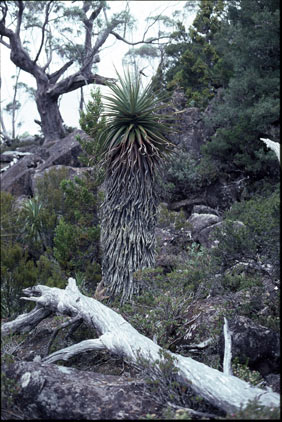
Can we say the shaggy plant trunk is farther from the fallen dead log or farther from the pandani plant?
the fallen dead log

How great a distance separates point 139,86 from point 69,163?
9.08m

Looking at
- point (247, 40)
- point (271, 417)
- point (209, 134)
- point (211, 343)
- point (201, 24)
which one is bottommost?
point (211, 343)

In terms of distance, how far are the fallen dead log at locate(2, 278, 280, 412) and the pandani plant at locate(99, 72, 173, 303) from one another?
5.53 ft

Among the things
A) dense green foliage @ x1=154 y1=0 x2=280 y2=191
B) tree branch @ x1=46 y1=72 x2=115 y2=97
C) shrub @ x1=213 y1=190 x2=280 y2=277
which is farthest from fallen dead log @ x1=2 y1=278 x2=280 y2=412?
tree branch @ x1=46 y1=72 x2=115 y2=97

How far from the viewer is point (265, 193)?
13.4 meters

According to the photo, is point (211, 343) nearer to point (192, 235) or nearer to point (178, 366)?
point (178, 366)

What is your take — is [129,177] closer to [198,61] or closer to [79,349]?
[79,349]

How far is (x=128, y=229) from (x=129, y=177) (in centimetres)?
91

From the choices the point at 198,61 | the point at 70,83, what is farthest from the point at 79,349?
the point at 70,83

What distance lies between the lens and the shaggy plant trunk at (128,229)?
8.13 meters

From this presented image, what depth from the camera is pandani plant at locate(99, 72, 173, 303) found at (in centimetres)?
802

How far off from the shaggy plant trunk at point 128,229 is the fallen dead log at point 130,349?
1.65m

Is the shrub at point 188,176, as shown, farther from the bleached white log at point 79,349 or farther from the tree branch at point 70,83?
the tree branch at point 70,83

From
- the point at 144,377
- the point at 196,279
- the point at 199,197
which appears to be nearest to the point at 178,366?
the point at 144,377
